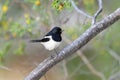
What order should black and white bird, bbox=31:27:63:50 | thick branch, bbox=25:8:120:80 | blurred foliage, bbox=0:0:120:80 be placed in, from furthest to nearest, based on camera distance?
1. blurred foliage, bbox=0:0:120:80
2. black and white bird, bbox=31:27:63:50
3. thick branch, bbox=25:8:120:80

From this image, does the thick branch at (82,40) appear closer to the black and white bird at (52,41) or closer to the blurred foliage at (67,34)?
the black and white bird at (52,41)

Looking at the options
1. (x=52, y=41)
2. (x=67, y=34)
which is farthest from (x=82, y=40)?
(x=67, y=34)

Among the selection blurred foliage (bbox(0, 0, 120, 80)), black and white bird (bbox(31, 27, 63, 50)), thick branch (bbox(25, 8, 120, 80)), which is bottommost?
thick branch (bbox(25, 8, 120, 80))

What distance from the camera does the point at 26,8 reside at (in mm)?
4695

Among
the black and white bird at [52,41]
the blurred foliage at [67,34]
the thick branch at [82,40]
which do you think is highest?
the blurred foliage at [67,34]

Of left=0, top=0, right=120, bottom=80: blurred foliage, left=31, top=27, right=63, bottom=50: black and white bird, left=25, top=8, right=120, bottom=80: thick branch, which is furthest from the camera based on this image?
left=0, top=0, right=120, bottom=80: blurred foliage

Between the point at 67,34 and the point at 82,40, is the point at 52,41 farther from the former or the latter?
the point at 67,34

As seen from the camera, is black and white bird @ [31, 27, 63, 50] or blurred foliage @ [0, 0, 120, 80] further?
blurred foliage @ [0, 0, 120, 80]

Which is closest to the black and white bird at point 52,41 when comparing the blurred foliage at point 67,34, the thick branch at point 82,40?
the thick branch at point 82,40

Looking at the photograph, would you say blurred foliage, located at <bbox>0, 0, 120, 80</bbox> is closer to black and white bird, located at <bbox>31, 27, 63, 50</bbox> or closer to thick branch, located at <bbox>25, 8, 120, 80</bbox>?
black and white bird, located at <bbox>31, 27, 63, 50</bbox>

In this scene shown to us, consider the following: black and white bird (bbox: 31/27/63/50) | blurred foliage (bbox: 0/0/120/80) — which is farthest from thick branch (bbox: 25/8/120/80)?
blurred foliage (bbox: 0/0/120/80)

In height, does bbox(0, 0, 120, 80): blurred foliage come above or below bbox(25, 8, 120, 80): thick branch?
above

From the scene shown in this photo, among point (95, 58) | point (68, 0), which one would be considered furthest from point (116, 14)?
point (95, 58)

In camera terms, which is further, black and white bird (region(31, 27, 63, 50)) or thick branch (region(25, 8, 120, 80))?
black and white bird (region(31, 27, 63, 50))
